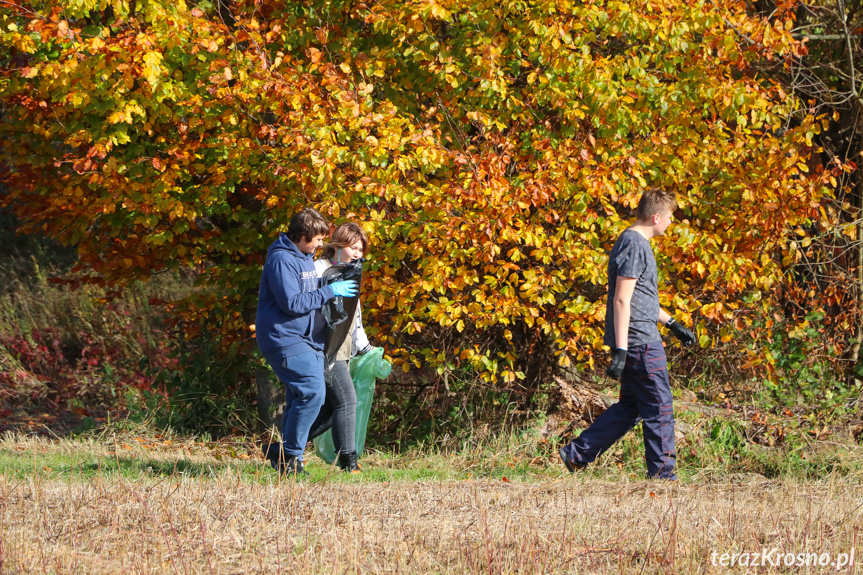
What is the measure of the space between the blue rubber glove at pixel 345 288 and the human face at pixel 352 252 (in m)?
0.19

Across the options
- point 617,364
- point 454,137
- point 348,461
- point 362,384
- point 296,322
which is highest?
point 454,137

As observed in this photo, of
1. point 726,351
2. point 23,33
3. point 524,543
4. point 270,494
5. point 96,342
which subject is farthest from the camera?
point 96,342

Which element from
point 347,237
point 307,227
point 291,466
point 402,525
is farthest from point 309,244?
point 402,525

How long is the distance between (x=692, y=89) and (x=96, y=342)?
24.3ft

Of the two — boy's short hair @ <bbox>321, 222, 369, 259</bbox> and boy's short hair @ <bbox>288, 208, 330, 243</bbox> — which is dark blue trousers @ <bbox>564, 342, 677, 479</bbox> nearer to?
boy's short hair @ <bbox>321, 222, 369, 259</bbox>

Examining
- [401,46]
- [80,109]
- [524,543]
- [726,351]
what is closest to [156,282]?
[80,109]

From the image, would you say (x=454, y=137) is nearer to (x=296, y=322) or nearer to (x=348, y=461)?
(x=296, y=322)

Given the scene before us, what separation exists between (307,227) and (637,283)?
5.98 ft

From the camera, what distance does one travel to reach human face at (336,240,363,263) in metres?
4.91

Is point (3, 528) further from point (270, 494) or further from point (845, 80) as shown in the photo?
point (845, 80)

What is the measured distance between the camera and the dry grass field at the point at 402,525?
3.27 m

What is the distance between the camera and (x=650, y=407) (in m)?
4.75

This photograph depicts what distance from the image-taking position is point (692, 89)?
221 inches

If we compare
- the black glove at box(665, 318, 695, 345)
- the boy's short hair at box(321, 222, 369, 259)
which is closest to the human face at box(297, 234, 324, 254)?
the boy's short hair at box(321, 222, 369, 259)
